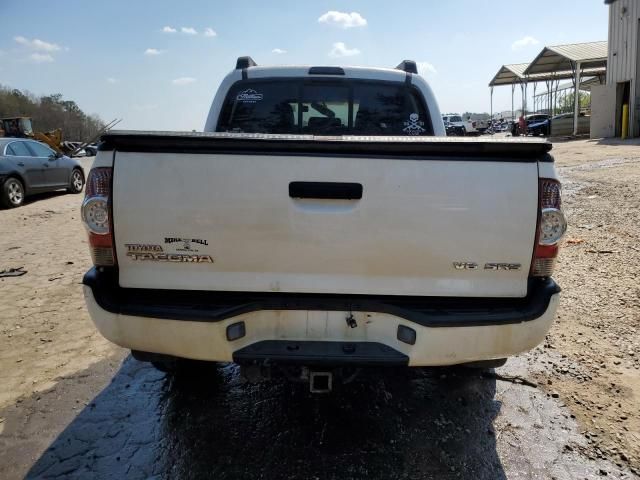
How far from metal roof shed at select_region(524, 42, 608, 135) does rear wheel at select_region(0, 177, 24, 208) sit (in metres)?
31.0

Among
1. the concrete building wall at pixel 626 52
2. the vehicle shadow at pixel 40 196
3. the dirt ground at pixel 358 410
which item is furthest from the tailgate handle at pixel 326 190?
the concrete building wall at pixel 626 52

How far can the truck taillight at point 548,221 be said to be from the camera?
2225mm

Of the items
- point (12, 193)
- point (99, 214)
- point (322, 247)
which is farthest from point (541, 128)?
point (99, 214)

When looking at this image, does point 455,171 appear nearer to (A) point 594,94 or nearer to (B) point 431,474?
(B) point 431,474

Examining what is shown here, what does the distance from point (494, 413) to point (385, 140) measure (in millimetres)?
1934

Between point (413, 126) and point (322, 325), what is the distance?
2.30 meters

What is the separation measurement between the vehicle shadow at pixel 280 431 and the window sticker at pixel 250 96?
2223 mm

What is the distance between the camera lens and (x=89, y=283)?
236 centimetres

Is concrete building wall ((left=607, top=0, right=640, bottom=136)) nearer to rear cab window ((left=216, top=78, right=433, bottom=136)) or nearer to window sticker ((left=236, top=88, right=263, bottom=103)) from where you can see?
rear cab window ((left=216, top=78, right=433, bottom=136))

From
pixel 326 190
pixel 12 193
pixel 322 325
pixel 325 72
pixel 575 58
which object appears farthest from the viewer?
pixel 575 58

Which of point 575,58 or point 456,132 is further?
point 575,58

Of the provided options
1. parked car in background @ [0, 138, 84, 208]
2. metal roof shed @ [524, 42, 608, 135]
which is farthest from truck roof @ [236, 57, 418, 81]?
metal roof shed @ [524, 42, 608, 135]

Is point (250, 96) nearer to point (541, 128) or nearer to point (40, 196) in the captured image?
point (40, 196)

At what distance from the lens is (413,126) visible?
4016 mm
